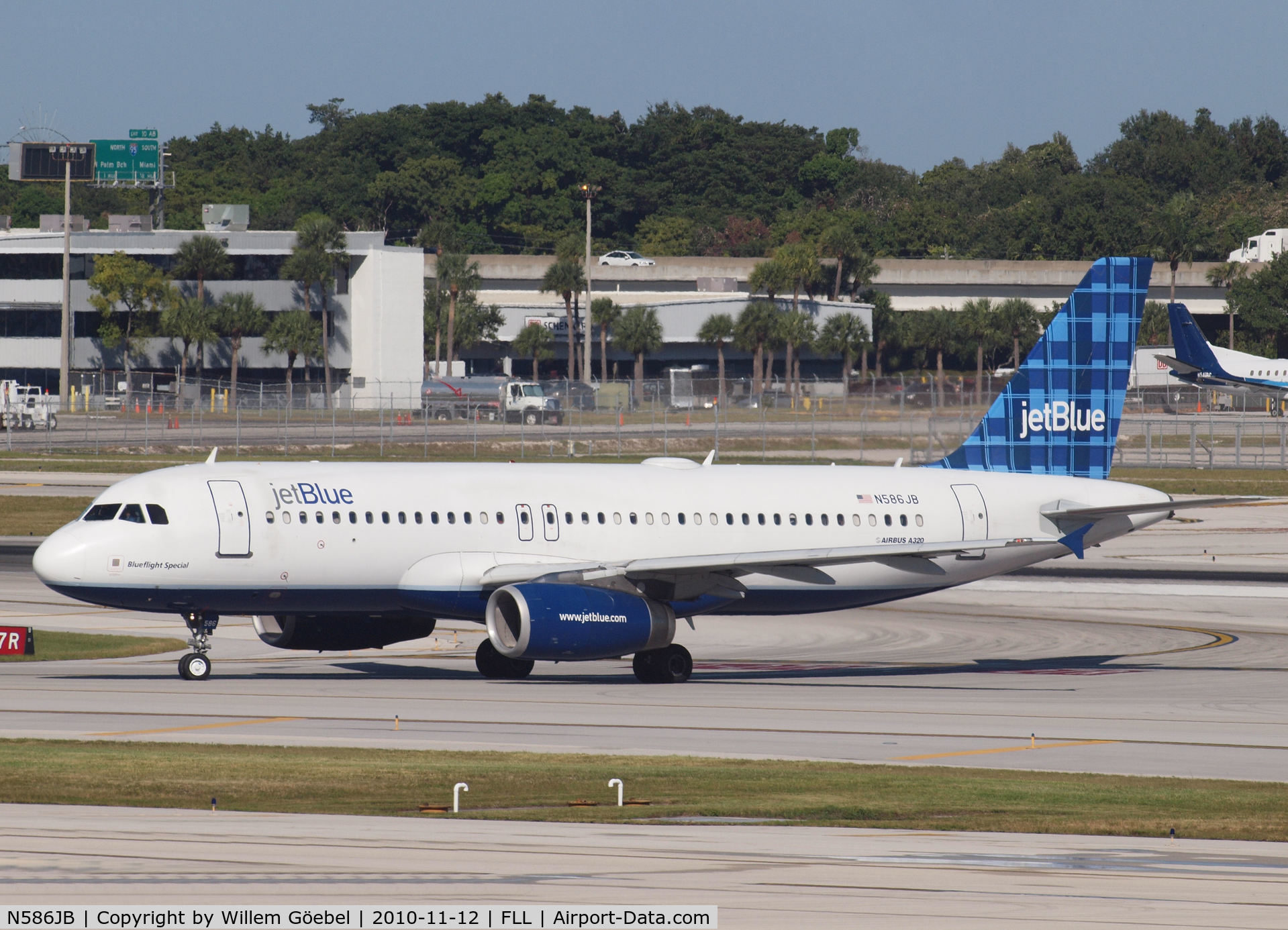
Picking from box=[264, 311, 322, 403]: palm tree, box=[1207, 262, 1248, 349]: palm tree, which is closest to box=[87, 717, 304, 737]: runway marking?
box=[264, 311, 322, 403]: palm tree

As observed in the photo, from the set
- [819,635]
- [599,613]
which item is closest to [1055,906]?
[599,613]

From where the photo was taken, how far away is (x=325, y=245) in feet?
513

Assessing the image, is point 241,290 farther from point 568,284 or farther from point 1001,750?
point 1001,750

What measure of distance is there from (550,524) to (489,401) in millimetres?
98975

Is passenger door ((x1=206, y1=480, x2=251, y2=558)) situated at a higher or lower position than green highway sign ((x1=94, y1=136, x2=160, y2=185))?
lower

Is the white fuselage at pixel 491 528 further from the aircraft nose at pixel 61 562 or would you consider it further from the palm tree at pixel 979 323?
the palm tree at pixel 979 323

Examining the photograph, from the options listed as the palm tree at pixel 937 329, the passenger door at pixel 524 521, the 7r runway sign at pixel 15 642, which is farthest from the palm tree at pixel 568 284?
the passenger door at pixel 524 521

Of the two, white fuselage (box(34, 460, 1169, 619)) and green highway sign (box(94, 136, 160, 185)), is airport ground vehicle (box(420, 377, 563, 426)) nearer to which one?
green highway sign (box(94, 136, 160, 185))

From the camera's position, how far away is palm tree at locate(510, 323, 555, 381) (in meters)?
186

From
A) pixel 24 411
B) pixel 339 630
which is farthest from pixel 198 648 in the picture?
pixel 24 411

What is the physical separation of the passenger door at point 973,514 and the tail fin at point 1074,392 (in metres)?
1.86

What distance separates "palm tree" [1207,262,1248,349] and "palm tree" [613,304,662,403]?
65.2 metres

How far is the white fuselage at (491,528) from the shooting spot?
3120 cm

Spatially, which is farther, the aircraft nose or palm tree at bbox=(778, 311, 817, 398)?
palm tree at bbox=(778, 311, 817, 398)
